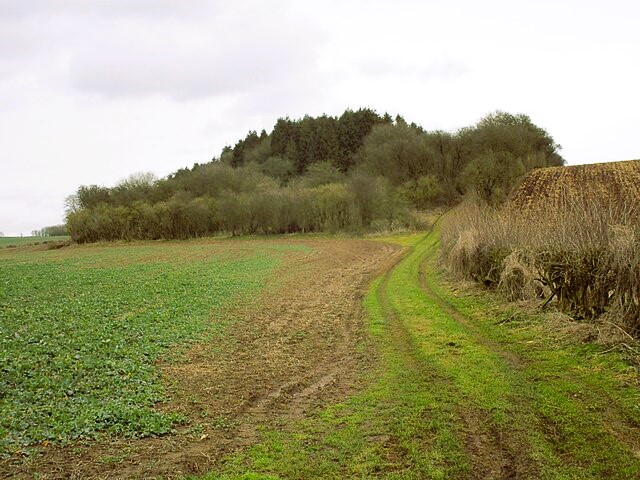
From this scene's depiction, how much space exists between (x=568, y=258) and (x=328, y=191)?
57516 mm

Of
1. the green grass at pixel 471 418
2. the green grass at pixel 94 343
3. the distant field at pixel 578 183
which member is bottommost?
the green grass at pixel 471 418

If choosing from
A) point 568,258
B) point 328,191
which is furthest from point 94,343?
point 328,191

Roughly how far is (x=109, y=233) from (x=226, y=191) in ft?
66.9

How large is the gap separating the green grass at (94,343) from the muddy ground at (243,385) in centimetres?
53

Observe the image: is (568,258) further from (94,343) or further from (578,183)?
(578,183)

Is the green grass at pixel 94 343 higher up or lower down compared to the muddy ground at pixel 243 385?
higher up

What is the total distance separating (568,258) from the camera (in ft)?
50.6

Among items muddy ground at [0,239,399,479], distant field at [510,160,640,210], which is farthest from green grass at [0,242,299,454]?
distant field at [510,160,640,210]

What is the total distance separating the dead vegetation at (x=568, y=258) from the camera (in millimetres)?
13000

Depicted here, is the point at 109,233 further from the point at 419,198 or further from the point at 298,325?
the point at 298,325

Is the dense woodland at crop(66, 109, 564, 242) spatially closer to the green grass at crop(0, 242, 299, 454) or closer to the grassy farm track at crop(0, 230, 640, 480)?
the green grass at crop(0, 242, 299, 454)

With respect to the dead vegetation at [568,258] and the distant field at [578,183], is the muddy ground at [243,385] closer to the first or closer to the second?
the dead vegetation at [568,258]

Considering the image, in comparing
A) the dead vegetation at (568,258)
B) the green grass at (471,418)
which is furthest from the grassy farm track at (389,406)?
the dead vegetation at (568,258)

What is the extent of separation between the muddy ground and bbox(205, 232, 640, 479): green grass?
25.6 inches
